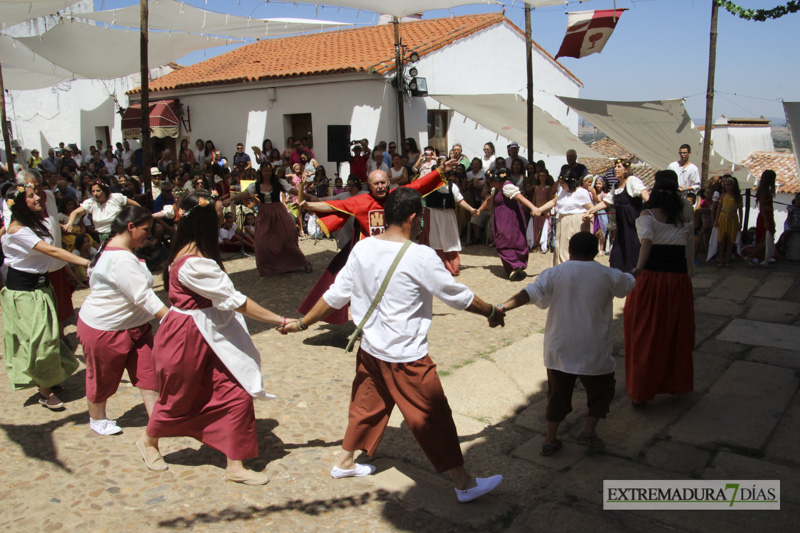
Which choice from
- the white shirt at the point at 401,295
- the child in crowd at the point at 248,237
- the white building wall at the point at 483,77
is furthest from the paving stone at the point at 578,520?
the white building wall at the point at 483,77

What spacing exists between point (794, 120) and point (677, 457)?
7294 mm

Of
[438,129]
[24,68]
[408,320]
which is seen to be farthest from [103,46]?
[408,320]

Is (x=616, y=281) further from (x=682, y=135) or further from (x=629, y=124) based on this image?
(x=682, y=135)

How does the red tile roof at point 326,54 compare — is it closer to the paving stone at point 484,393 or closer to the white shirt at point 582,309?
the paving stone at point 484,393

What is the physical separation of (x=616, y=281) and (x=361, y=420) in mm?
1682

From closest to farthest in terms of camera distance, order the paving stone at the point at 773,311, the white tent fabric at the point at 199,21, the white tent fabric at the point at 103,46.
Result: the paving stone at the point at 773,311 → the white tent fabric at the point at 199,21 → the white tent fabric at the point at 103,46

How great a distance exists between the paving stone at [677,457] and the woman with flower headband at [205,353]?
7.78 ft

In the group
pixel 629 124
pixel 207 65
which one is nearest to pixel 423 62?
pixel 629 124

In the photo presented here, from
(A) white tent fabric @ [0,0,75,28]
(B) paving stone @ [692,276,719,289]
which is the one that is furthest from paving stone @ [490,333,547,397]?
(A) white tent fabric @ [0,0,75,28]

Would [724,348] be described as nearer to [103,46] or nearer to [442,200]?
[442,200]

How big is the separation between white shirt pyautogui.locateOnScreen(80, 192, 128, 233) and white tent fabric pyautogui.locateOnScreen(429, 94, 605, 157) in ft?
29.9

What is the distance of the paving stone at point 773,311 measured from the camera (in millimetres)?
6817

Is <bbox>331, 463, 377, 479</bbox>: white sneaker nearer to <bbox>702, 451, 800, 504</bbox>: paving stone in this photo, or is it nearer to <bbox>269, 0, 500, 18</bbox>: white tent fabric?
<bbox>702, 451, 800, 504</bbox>: paving stone

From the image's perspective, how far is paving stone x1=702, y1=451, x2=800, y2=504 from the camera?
3455mm
